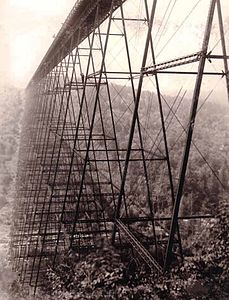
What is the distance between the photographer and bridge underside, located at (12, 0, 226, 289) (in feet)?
23.9

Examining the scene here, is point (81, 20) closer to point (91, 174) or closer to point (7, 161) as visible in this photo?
point (91, 174)

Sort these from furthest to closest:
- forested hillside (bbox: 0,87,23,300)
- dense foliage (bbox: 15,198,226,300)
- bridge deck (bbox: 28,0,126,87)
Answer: forested hillside (bbox: 0,87,23,300)
bridge deck (bbox: 28,0,126,87)
dense foliage (bbox: 15,198,226,300)

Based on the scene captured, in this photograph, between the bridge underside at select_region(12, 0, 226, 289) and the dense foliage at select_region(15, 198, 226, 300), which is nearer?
the dense foliage at select_region(15, 198, 226, 300)

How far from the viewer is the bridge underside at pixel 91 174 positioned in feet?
23.9

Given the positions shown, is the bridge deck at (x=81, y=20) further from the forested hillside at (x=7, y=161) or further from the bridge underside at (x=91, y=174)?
the forested hillside at (x=7, y=161)

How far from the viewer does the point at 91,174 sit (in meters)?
11.0

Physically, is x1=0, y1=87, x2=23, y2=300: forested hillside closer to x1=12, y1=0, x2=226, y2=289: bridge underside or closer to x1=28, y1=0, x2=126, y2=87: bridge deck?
x1=12, y1=0, x2=226, y2=289: bridge underside

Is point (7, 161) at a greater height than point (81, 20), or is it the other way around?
point (81, 20)

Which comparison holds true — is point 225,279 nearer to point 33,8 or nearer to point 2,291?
point 2,291

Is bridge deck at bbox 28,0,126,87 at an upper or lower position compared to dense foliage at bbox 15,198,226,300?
upper

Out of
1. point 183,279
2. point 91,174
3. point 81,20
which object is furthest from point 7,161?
point 183,279

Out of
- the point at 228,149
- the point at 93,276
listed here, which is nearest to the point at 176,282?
the point at 93,276

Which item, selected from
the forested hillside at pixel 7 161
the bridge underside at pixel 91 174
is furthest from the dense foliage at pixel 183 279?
the forested hillside at pixel 7 161


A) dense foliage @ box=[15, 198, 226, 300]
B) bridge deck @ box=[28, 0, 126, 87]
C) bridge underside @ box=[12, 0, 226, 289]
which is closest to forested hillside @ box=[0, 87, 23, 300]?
bridge underside @ box=[12, 0, 226, 289]
